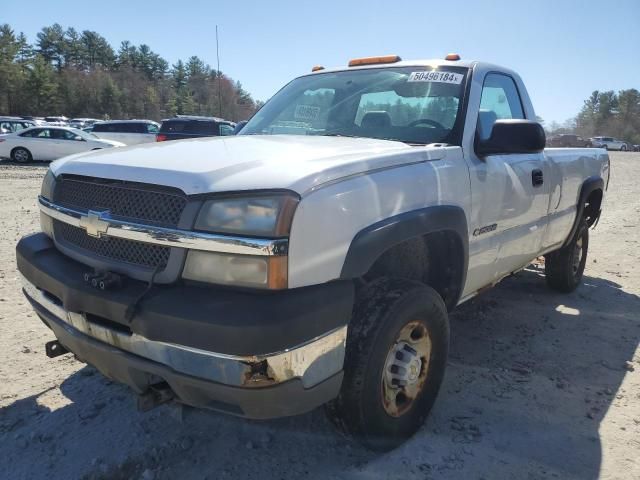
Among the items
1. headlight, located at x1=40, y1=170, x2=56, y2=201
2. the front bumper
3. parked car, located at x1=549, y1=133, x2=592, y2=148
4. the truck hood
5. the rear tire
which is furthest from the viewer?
parked car, located at x1=549, y1=133, x2=592, y2=148

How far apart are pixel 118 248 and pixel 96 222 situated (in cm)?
14

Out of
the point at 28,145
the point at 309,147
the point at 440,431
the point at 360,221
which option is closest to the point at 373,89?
the point at 309,147

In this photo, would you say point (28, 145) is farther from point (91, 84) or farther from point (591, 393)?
point (91, 84)

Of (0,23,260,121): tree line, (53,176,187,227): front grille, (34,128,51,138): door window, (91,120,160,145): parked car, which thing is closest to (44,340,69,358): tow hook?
(53,176,187,227): front grille

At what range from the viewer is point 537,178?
11.8ft

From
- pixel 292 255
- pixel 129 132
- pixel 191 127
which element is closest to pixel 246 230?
pixel 292 255

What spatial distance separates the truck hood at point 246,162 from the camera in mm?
1896

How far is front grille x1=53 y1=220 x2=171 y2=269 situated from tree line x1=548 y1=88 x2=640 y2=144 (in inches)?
3237

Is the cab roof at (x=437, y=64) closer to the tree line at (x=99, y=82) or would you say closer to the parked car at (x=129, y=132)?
the parked car at (x=129, y=132)

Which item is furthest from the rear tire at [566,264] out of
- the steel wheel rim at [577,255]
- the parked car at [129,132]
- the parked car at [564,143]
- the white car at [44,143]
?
the parked car at [129,132]

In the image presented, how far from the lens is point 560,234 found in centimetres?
441

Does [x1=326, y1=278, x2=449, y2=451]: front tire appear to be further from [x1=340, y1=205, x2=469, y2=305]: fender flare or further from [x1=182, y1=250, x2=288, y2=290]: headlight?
[x1=182, y1=250, x2=288, y2=290]: headlight

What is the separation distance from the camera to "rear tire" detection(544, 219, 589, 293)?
5.01 m

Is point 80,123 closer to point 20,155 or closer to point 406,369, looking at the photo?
point 20,155
